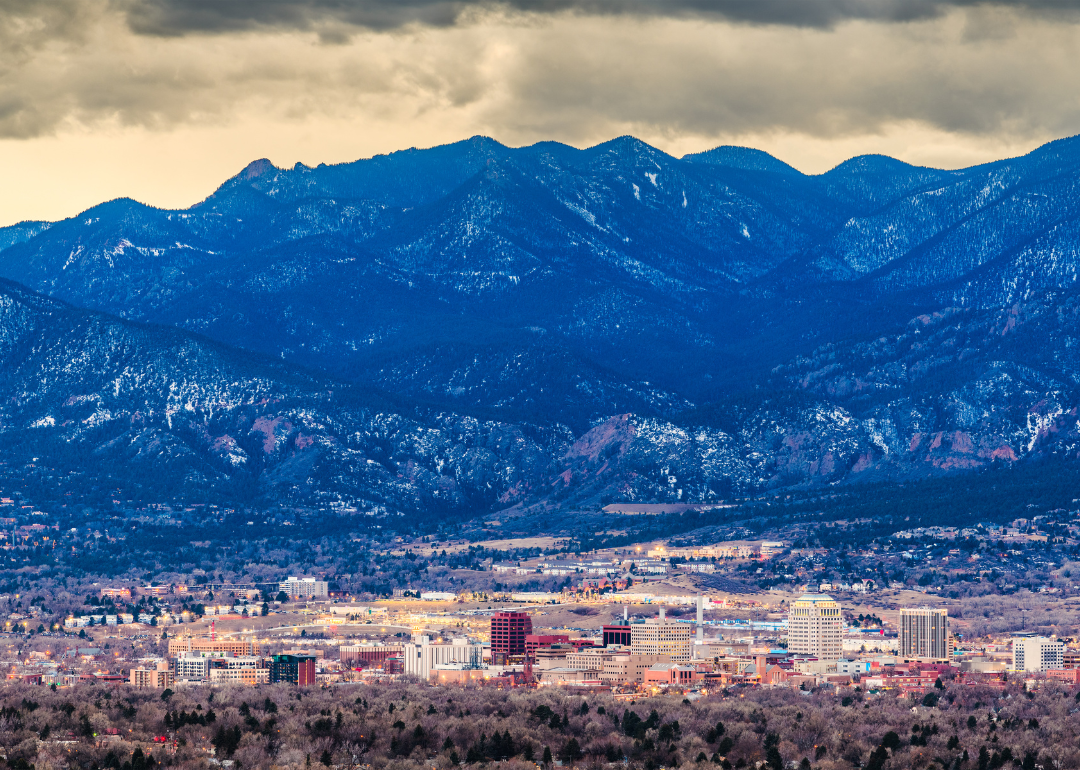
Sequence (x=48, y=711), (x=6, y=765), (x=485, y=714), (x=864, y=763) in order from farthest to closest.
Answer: (x=485, y=714)
(x=48, y=711)
(x=864, y=763)
(x=6, y=765)

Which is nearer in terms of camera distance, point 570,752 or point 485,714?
point 570,752

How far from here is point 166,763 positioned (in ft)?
500

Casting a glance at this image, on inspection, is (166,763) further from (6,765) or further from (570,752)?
(570,752)

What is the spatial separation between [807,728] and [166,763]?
153 feet

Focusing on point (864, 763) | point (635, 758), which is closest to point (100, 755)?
point (635, 758)

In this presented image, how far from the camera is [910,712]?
192 m

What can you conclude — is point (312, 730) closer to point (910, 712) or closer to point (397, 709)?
point (397, 709)

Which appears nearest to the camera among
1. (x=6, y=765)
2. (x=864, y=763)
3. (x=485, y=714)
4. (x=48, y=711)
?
→ (x=6, y=765)

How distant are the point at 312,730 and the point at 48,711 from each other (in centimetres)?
1817

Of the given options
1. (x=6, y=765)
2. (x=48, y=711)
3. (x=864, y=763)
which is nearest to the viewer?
(x=6, y=765)

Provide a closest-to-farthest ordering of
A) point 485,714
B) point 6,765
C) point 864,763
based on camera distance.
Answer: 1. point 6,765
2. point 864,763
3. point 485,714

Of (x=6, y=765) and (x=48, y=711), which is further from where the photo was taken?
(x=48, y=711)

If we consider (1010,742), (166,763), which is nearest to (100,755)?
(166,763)

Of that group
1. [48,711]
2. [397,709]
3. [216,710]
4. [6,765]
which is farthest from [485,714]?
[6,765]
